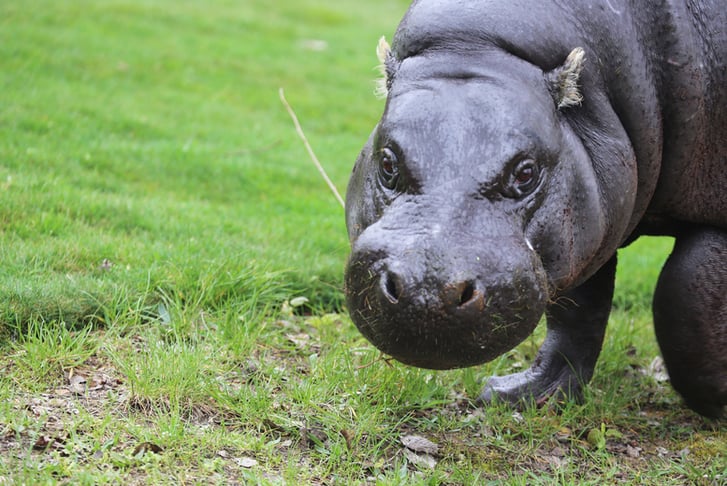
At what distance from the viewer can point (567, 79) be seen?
3.68 m

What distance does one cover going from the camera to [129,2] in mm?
14477

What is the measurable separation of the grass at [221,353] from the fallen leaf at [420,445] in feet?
0.15

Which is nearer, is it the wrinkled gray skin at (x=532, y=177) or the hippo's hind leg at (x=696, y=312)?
the wrinkled gray skin at (x=532, y=177)

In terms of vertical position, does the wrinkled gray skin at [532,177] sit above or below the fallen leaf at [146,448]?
above

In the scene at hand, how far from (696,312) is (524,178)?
1.46 metres

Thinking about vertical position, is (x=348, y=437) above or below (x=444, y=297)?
below

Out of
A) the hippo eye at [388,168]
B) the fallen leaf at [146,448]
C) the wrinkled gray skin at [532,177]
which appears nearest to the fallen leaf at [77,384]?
the fallen leaf at [146,448]

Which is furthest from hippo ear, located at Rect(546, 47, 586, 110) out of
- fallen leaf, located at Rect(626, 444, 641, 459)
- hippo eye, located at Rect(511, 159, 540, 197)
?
fallen leaf, located at Rect(626, 444, 641, 459)

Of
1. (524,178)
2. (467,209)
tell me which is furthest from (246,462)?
(524,178)

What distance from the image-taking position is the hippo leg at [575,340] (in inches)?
195

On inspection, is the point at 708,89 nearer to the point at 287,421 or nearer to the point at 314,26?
the point at 287,421

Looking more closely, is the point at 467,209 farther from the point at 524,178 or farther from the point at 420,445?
the point at 420,445

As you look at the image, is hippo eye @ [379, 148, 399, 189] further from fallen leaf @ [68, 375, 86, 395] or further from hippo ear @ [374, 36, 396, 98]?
fallen leaf @ [68, 375, 86, 395]

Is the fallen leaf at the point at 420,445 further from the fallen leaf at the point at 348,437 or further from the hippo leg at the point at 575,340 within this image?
the hippo leg at the point at 575,340
